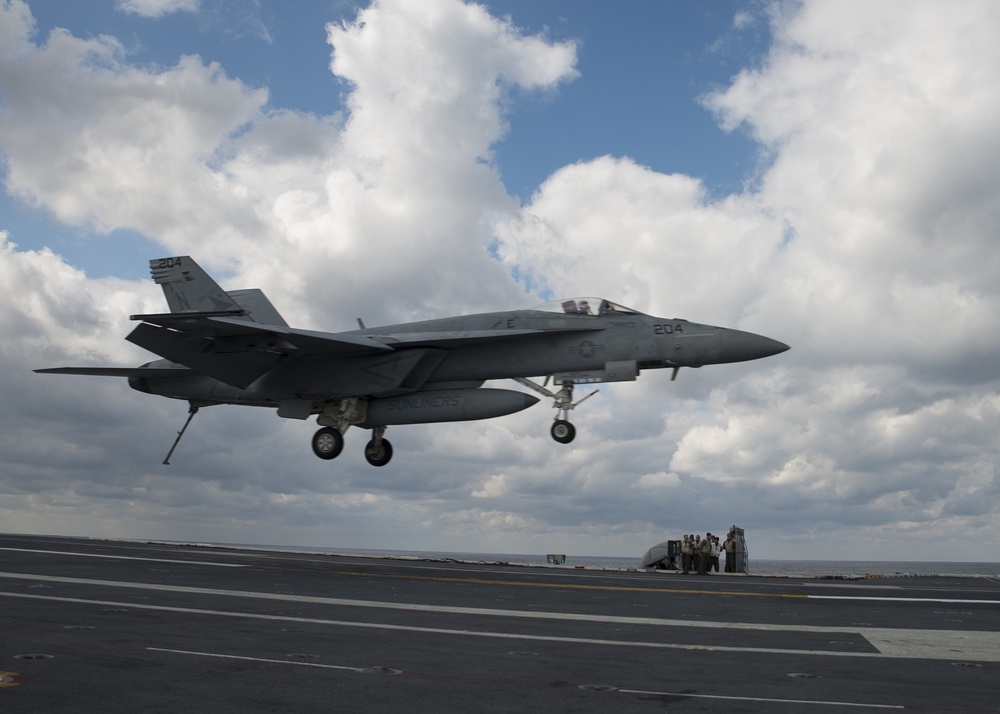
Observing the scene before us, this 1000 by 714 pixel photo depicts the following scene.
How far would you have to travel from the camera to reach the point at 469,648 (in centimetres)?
972

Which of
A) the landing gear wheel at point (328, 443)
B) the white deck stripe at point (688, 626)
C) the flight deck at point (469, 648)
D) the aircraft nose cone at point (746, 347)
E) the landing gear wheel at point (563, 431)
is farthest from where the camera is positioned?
the landing gear wheel at point (328, 443)

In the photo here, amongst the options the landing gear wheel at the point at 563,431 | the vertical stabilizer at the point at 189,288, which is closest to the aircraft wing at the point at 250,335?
the vertical stabilizer at the point at 189,288

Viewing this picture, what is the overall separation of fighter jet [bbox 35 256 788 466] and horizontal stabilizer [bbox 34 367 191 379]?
3.33 feet

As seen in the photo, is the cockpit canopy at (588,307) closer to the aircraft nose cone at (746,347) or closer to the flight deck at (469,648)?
the aircraft nose cone at (746,347)

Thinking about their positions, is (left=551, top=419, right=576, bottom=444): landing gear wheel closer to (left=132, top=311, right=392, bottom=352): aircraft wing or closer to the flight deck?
(left=132, top=311, right=392, bottom=352): aircraft wing

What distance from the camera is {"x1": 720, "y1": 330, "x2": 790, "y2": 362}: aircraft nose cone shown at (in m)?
22.4

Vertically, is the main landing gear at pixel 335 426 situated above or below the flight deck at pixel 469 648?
above

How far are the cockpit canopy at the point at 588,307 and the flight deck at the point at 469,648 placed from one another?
329 inches

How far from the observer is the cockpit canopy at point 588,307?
77.8 feet

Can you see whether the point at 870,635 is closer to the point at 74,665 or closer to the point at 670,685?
the point at 670,685

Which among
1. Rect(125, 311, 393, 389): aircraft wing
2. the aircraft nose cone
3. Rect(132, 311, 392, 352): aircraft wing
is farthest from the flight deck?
Rect(125, 311, 393, 389): aircraft wing

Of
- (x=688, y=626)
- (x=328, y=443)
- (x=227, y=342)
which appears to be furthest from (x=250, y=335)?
(x=688, y=626)

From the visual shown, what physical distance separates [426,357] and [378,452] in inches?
198

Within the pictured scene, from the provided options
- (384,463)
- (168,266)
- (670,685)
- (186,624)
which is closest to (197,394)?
(168,266)
